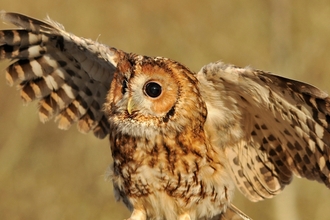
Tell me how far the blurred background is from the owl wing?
1752mm

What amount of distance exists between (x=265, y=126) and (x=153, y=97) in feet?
2.23

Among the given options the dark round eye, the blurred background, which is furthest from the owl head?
the blurred background

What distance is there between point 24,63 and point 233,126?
131cm

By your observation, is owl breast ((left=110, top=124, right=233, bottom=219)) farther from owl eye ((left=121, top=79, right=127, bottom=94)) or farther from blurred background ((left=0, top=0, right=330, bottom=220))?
blurred background ((left=0, top=0, right=330, bottom=220))

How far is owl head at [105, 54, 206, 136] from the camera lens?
3.73 meters

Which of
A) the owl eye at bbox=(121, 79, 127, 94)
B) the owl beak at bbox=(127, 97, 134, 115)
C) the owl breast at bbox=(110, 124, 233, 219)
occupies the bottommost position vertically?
the owl breast at bbox=(110, 124, 233, 219)

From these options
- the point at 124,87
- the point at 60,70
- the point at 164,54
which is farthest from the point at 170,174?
the point at 164,54

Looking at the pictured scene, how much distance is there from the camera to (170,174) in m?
3.80

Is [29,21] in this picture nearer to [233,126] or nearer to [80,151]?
[233,126]

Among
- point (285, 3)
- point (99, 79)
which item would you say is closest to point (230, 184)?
point (99, 79)

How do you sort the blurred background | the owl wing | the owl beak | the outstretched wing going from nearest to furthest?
the owl wing → the owl beak → the outstretched wing → the blurred background

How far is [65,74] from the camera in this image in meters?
4.41

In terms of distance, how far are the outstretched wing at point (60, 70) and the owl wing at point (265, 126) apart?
0.67 meters

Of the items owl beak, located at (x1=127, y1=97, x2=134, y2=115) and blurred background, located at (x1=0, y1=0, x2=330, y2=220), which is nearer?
owl beak, located at (x1=127, y1=97, x2=134, y2=115)
